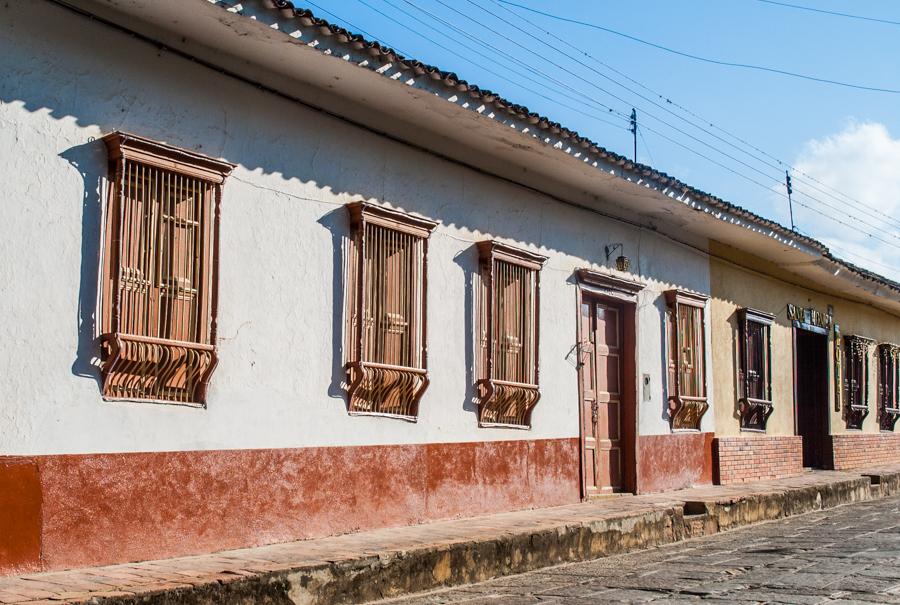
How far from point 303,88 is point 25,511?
400 cm

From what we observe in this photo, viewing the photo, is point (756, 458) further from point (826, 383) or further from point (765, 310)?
point (826, 383)

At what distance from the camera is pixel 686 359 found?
1441 centimetres

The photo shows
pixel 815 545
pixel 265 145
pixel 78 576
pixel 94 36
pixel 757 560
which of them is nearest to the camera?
pixel 78 576

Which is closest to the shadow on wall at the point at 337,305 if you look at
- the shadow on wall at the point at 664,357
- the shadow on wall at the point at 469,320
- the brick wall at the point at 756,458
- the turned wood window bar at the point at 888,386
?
the shadow on wall at the point at 469,320

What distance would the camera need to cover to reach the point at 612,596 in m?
7.12

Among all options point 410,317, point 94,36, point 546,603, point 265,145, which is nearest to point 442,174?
point 410,317

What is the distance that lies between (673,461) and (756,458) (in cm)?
282

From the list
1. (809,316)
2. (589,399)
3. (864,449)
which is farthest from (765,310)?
(589,399)

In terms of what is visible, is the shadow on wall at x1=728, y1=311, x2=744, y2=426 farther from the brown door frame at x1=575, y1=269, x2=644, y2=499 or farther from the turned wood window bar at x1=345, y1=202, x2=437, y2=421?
the turned wood window bar at x1=345, y1=202, x2=437, y2=421

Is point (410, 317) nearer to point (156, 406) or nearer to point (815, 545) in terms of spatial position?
point (156, 406)

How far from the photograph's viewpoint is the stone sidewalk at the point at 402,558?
5943 mm

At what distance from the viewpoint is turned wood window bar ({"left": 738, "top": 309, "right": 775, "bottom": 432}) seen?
16.0m

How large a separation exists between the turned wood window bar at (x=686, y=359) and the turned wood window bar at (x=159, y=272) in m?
7.92

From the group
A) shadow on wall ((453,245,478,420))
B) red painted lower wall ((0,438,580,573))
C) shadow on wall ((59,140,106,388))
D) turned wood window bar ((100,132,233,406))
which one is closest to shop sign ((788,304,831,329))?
A: red painted lower wall ((0,438,580,573))
